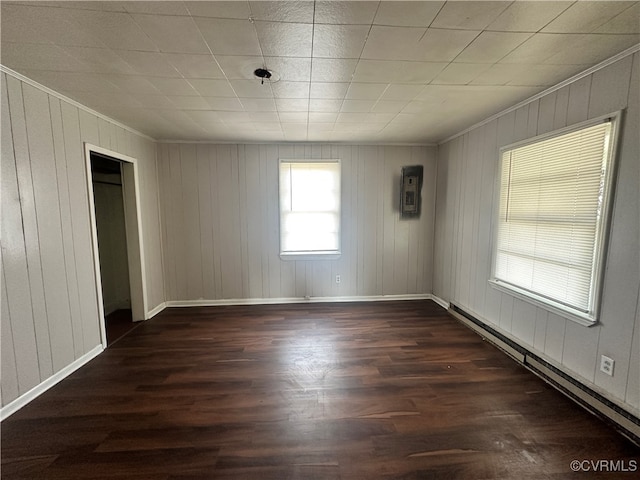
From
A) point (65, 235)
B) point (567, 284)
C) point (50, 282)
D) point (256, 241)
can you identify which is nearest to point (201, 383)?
point (50, 282)

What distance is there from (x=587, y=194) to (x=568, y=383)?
1456 mm

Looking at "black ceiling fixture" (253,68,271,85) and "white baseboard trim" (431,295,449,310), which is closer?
"black ceiling fixture" (253,68,271,85)

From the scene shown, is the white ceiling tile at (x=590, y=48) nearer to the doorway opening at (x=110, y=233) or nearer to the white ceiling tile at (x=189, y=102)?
the white ceiling tile at (x=189, y=102)

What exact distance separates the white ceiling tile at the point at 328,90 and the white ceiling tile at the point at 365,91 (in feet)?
0.18

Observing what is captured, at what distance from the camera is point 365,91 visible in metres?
2.23

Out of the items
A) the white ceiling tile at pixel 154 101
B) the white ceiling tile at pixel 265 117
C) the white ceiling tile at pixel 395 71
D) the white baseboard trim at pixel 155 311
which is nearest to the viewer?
the white ceiling tile at pixel 395 71

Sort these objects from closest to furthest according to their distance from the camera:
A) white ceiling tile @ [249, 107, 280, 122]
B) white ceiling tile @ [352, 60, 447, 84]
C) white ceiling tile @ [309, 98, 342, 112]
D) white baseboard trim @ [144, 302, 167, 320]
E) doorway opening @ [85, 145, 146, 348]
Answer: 1. white ceiling tile @ [352, 60, 447, 84]
2. white ceiling tile @ [309, 98, 342, 112]
3. white ceiling tile @ [249, 107, 280, 122]
4. doorway opening @ [85, 145, 146, 348]
5. white baseboard trim @ [144, 302, 167, 320]

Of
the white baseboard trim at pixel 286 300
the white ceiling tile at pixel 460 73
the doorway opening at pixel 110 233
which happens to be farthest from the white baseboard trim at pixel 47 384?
the white ceiling tile at pixel 460 73

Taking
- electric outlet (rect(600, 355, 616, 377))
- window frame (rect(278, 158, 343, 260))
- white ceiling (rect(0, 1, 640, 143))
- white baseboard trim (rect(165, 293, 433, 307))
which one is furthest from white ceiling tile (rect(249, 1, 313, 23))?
white baseboard trim (rect(165, 293, 433, 307))

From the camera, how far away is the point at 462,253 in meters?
3.47

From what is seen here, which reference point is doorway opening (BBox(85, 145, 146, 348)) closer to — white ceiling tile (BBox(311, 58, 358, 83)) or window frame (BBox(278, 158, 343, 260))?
window frame (BBox(278, 158, 343, 260))

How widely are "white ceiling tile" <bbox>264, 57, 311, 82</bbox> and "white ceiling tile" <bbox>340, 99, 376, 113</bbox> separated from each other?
61 cm

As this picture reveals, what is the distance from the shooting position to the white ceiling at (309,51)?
1319 mm

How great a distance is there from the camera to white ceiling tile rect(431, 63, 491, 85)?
72.4 inches
